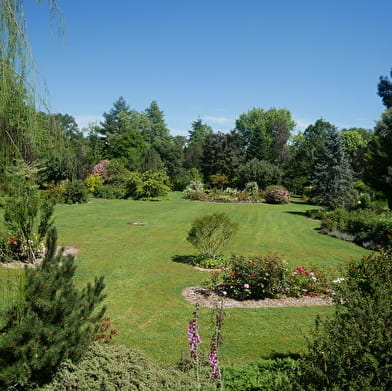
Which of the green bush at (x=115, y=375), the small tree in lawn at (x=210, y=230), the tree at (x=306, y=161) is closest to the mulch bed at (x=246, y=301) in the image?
the small tree in lawn at (x=210, y=230)

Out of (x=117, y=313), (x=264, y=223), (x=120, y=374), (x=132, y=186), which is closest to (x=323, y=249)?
(x=264, y=223)

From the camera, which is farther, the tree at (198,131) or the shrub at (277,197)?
the tree at (198,131)

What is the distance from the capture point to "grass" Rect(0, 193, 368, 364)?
5.45 m

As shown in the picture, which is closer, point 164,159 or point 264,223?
point 264,223

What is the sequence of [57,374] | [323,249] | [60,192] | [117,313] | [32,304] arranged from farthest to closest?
[60,192] → [323,249] → [117,313] → [57,374] → [32,304]

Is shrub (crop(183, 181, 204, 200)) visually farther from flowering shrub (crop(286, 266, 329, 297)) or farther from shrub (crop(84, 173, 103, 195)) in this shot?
flowering shrub (crop(286, 266, 329, 297))

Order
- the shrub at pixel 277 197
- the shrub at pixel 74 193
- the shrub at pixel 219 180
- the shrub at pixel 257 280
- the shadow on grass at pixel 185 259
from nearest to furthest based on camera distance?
the shrub at pixel 257 280 → the shadow on grass at pixel 185 259 → the shrub at pixel 74 193 → the shrub at pixel 277 197 → the shrub at pixel 219 180

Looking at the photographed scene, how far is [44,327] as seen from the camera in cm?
262

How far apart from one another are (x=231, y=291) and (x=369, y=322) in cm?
484

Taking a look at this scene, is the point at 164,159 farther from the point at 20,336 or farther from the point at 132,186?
the point at 20,336

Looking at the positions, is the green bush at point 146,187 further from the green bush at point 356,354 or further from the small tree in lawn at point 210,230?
the green bush at point 356,354

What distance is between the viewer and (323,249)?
1295 cm

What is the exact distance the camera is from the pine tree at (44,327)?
7.97 ft

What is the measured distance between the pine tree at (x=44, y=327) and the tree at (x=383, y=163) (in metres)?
18.3
